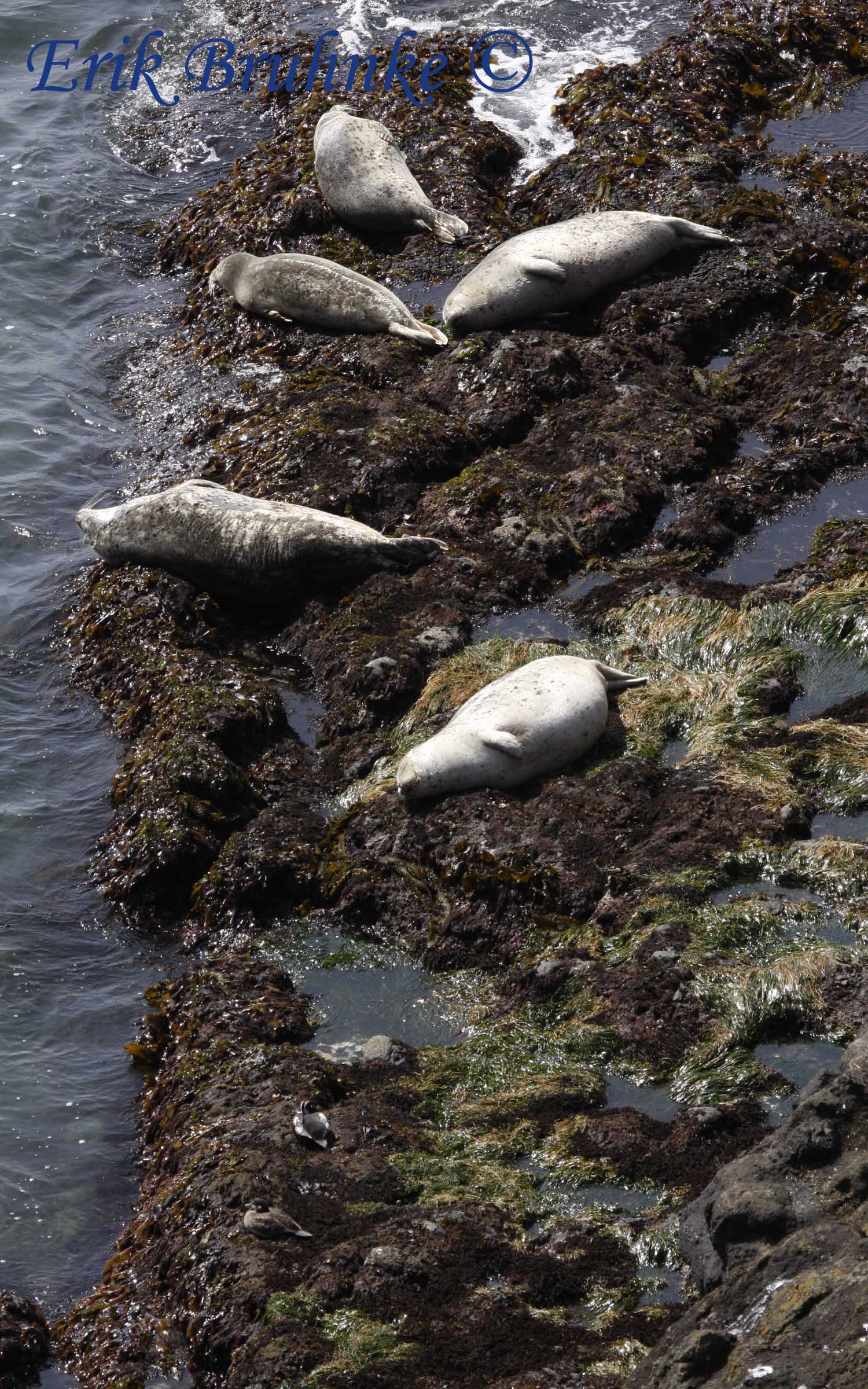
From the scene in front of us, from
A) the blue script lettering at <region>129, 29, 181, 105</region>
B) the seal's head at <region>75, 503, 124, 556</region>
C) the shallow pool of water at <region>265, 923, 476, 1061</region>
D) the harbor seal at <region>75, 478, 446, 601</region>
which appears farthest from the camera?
the blue script lettering at <region>129, 29, 181, 105</region>

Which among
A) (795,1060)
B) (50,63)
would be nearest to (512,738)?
(795,1060)

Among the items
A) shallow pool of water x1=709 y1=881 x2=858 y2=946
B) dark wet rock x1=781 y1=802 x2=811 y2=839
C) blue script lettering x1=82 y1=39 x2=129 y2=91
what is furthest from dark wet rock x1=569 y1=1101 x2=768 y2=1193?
blue script lettering x1=82 y1=39 x2=129 y2=91

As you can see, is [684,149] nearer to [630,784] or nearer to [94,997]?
[630,784]

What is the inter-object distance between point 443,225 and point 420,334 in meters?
1.72

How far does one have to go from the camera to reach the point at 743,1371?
10.5 feet

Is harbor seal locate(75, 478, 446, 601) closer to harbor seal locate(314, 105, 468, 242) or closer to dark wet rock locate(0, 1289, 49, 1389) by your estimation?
harbor seal locate(314, 105, 468, 242)

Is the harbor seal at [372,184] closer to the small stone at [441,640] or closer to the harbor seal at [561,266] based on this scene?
the harbor seal at [561,266]

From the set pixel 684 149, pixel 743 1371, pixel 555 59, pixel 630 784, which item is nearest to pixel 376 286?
pixel 684 149

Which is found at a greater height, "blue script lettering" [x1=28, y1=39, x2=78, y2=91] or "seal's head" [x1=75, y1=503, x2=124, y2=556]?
"blue script lettering" [x1=28, y1=39, x2=78, y2=91]

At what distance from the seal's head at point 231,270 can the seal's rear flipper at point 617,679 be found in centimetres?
591

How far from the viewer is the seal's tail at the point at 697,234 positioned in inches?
402

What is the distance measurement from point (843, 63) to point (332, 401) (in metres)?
6.07

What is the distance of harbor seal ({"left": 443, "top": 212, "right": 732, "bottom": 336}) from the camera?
1000 cm

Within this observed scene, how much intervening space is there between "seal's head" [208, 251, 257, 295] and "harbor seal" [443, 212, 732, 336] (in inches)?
84.8
